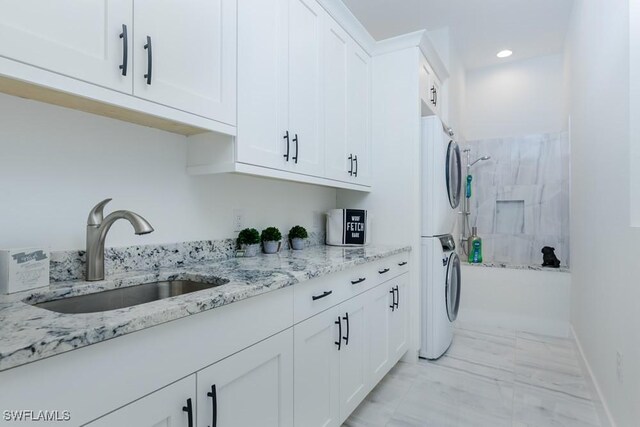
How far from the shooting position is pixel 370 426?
1802mm

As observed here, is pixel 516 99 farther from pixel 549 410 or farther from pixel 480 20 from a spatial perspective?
pixel 549 410

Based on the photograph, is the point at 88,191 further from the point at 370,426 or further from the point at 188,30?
the point at 370,426

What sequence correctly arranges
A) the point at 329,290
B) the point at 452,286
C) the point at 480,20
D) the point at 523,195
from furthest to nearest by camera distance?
the point at 523,195
the point at 480,20
the point at 452,286
the point at 329,290

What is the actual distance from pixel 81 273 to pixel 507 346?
3.12 m

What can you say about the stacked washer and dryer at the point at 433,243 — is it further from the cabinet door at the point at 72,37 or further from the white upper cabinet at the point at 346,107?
the cabinet door at the point at 72,37

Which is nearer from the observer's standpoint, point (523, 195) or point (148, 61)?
point (148, 61)

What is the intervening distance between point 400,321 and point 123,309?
1.92 meters

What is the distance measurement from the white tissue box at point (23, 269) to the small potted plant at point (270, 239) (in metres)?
1.05

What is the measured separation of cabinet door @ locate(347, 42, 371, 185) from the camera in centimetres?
238

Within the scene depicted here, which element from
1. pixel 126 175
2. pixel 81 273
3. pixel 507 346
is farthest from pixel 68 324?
pixel 507 346

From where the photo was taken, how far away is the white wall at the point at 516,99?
13.1 ft

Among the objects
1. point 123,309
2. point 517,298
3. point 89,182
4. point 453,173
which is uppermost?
point 453,173

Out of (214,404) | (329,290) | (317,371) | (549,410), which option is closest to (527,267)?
(549,410)

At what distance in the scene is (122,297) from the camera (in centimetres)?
121
